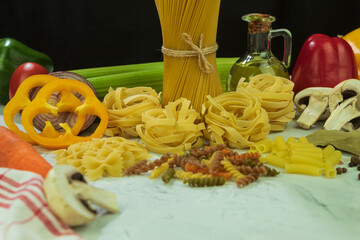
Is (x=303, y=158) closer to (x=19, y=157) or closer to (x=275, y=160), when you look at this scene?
(x=275, y=160)

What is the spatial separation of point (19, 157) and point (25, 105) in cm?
44

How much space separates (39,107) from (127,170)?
50 cm

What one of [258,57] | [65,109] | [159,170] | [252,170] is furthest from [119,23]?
[252,170]

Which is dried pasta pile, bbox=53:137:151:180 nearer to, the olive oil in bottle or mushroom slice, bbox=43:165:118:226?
mushroom slice, bbox=43:165:118:226

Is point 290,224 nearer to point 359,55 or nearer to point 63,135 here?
point 63,135

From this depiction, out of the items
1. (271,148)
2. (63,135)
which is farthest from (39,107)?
(271,148)

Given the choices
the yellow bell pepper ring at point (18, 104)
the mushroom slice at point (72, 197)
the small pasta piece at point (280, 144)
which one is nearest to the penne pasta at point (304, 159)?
the small pasta piece at point (280, 144)

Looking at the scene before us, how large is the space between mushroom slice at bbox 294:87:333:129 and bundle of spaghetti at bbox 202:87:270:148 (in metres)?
0.28

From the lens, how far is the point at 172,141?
5.74 feet

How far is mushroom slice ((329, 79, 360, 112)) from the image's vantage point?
197 cm

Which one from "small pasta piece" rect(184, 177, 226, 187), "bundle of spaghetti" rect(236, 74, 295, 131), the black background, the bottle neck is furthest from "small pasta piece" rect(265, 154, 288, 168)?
the black background

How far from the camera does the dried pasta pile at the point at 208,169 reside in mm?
1465

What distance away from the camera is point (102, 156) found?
1.57 metres

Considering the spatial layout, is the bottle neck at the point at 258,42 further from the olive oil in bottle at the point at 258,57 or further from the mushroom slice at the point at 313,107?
the mushroom slice at the point at 313,107
